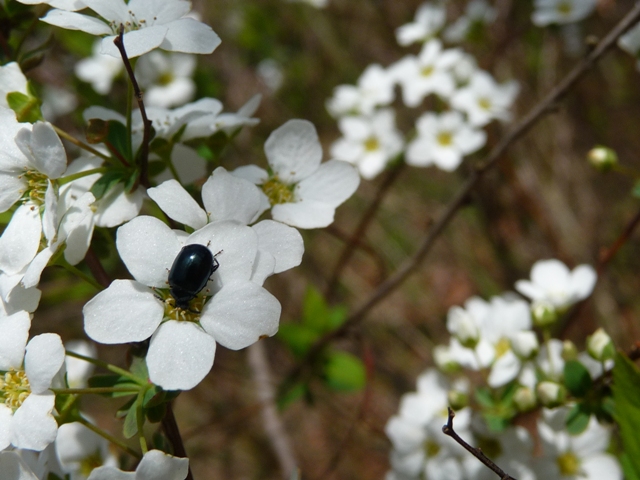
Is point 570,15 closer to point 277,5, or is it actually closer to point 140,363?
point 140,363

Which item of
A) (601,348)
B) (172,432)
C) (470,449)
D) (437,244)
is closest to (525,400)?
(601,348)

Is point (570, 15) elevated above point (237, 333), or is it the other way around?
point (570, 15)

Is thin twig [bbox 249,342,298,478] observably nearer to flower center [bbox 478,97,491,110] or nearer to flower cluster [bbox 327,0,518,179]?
flower cluster [bbox 327,0,518,179]

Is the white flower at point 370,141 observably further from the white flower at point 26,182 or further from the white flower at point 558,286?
the white flower at point 26,182

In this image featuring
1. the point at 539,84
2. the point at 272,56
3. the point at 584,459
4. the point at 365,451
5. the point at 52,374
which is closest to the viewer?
the point at 52,374

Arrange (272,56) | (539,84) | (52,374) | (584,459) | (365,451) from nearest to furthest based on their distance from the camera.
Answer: (52,374) < (584,459) < (365,451) < (539,84) < (272,56)

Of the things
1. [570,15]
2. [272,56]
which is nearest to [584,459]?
[570,15]

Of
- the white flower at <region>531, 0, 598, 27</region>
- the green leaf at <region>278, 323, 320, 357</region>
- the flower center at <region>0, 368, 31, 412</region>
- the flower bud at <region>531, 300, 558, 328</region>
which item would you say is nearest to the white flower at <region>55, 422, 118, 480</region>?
the flower center at <region>0, 368, 31, 412</region>
